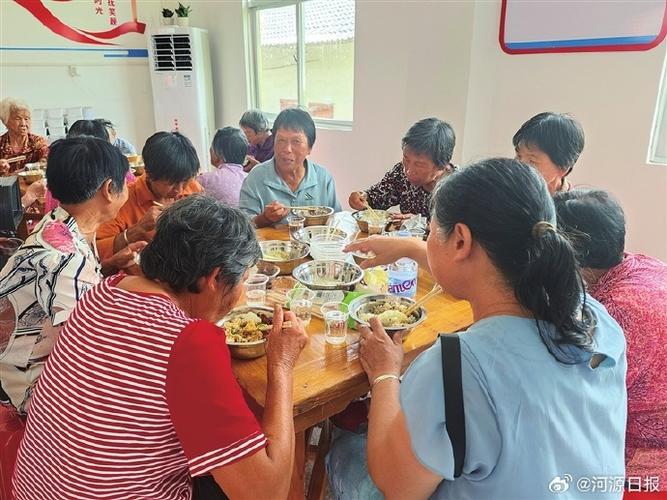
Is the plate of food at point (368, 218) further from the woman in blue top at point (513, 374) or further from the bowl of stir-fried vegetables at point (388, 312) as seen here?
the woman in blue top at point (513, 374)

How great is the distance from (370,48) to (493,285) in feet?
11.0

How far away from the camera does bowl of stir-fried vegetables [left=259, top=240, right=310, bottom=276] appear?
65.8 inches

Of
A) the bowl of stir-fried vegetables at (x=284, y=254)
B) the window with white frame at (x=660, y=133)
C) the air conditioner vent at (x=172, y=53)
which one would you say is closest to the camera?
the bowl of stir-fried vegetables at (x=284, y=254)

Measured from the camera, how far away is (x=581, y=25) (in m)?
2.64

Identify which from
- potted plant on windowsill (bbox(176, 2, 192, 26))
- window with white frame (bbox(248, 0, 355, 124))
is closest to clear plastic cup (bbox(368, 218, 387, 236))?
window with white frame (bbox(248, 0, 355, 124))

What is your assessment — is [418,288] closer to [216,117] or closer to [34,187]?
[34,187]

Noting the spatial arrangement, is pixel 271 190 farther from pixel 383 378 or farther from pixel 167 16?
pixel 167 16

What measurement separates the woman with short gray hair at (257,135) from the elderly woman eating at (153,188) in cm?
197

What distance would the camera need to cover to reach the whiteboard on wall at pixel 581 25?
241 cm

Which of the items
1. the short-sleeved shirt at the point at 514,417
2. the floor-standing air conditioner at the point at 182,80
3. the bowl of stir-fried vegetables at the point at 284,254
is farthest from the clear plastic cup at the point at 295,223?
the floor-standing air conditioner at the point at 182,80

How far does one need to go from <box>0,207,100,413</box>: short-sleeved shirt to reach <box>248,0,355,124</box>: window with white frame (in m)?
3.40

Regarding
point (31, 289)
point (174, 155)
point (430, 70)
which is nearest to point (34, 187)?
point (174, 155)

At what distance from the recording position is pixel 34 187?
2785mm

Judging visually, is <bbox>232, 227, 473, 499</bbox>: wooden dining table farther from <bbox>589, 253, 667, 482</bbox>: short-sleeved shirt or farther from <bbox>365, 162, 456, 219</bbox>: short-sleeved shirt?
<bbox>365, 162, 456, 219</bbox>: short-sleeved shirt
